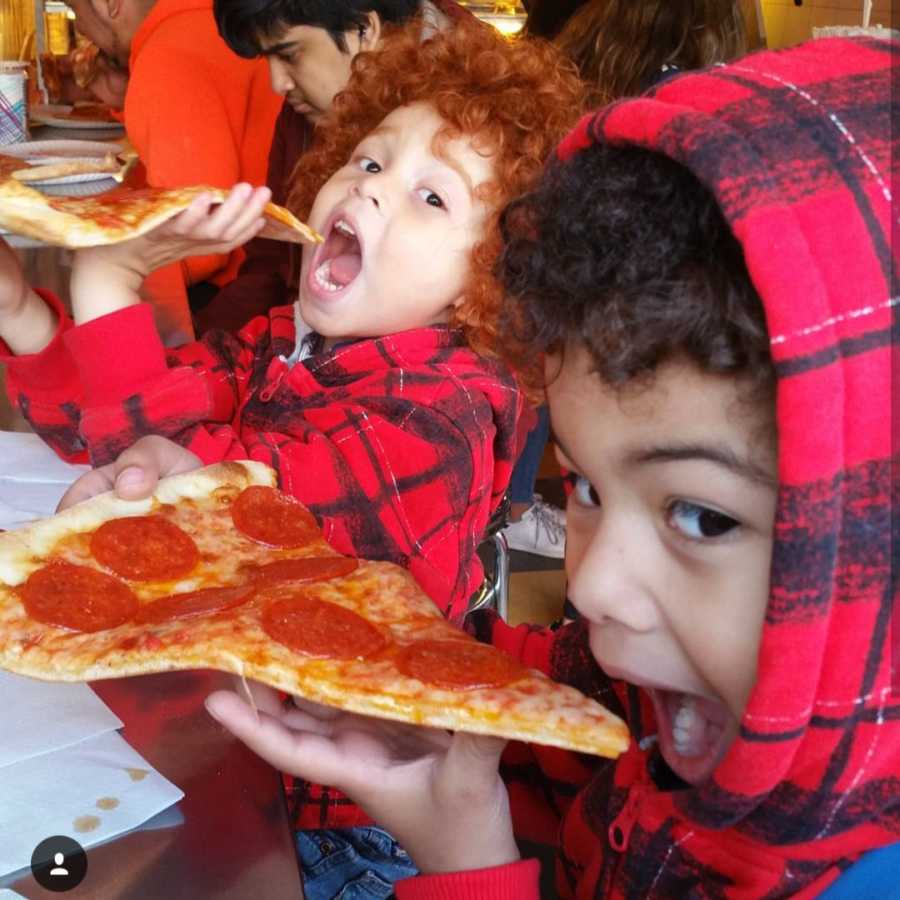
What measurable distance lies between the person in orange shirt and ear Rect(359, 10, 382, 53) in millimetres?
638

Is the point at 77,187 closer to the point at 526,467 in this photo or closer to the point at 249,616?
the point at 526,467

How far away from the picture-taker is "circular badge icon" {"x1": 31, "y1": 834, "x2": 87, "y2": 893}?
0.99 m

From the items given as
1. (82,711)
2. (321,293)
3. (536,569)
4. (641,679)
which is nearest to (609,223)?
(641,679)

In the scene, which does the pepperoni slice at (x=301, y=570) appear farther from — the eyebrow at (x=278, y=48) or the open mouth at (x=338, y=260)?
the eyebrow at (x=278, y=48)

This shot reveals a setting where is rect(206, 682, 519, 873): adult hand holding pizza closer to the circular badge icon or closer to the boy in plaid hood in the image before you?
the boy in plaid hood

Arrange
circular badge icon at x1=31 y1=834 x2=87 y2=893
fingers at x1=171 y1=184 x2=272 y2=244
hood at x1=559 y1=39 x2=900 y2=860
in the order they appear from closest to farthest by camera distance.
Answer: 1. hood at x1=559 y1=39 x2=900 y2=860
2. circular badge icon at x1=31 y1=834 x2=87 y2=893
3. fingers at x1=171 y1=184 x2=272 y2=244

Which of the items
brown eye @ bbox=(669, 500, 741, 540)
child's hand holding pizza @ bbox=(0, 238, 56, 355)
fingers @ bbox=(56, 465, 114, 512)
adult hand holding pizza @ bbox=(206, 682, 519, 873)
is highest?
brown eye @ bbox=(669, 500, 741, 540)

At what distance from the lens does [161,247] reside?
5.84 ft

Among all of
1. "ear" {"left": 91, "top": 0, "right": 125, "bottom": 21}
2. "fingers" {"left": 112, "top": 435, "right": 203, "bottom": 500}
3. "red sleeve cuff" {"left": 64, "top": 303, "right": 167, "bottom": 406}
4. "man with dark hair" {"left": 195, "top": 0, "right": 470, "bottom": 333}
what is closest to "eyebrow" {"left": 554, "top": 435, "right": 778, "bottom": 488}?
"fingers" {"left": 112, "top": 435, "right": 203, "bottom": 500}

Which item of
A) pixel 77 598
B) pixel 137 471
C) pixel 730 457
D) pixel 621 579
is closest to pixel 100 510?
pixel 137 471

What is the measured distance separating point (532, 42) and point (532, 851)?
162cm

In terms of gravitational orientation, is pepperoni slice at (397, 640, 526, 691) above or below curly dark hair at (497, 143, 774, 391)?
below

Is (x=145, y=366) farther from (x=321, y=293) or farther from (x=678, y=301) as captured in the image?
(x=678, y=301)

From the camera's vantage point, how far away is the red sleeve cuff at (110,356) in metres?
1.75
